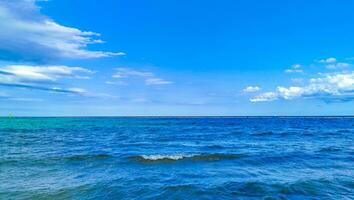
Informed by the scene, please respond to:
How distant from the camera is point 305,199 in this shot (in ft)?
40.4

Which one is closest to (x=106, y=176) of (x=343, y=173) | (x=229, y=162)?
(x=229, y=162)

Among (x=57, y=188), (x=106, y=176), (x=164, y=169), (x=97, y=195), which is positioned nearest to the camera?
(x=97, y=195)

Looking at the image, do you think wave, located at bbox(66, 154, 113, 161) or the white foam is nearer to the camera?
the white foam

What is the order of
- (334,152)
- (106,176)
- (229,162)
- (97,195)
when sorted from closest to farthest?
(97,195)
(106,176)
(229,162)
(334,152)

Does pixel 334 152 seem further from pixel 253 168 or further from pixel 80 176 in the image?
pixel 80 176

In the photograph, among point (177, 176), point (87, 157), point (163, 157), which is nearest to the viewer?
point (177, 176)

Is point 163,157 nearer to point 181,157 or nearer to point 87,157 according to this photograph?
point 181,157

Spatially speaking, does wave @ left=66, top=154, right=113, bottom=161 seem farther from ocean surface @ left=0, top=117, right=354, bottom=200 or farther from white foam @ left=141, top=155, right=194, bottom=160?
white foam @ left=141, top=155, right=194, bottom=160

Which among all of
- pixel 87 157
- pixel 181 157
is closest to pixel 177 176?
pixel 181 157

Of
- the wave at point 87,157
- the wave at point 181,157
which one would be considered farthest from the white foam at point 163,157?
the wave at point 87,157

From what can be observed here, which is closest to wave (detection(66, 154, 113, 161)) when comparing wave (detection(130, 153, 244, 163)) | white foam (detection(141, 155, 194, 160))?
wave (detection(130, 153, 244, 163))

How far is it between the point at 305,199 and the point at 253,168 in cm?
695

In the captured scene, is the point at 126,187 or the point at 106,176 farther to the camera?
the point at 106,176

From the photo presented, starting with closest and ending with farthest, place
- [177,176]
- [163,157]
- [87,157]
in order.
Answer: [177,176], [163,157], [87,157]
